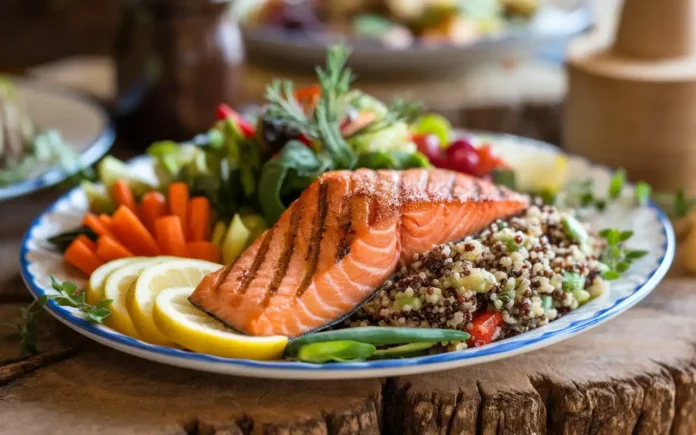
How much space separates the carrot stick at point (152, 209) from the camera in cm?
287

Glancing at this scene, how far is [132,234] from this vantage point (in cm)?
275

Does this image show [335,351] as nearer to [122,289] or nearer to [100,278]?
[122,289]

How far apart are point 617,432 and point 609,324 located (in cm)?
39

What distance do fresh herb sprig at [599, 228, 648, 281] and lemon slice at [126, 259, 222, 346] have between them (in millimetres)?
1137

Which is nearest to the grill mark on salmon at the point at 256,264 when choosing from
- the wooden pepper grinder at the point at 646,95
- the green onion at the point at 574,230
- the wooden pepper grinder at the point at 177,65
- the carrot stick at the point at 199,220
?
the carrot stick at the point at 199,220

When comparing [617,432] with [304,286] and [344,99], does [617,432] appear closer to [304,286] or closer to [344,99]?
[304,286]

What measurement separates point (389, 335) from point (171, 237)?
0.85 m

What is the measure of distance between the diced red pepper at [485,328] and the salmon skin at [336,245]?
28 centimetres

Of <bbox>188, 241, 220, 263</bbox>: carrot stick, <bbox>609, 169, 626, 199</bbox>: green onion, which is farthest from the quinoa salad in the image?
<bbox>609, 169, 626, 199</bbox>: green onion

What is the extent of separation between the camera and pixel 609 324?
2.70 metres

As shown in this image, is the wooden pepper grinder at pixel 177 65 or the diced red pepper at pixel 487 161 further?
the wooden pepper grinder at pixel 177 65

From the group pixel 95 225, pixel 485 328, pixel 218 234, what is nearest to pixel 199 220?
pixel 218 234

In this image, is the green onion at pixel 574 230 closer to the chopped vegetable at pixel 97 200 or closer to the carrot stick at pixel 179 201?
the carrot stick at pixel 179 201

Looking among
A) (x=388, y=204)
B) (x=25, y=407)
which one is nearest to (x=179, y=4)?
(x=388, y=204)
